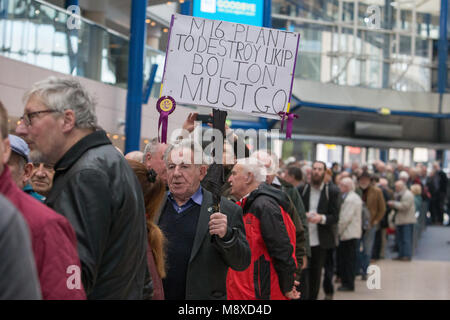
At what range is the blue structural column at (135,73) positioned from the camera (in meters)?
12.8

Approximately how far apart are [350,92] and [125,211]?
23.0 meters

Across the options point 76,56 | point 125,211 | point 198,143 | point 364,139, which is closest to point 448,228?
point 364,139

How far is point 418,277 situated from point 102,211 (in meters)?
10.9

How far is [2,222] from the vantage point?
1.50 metres

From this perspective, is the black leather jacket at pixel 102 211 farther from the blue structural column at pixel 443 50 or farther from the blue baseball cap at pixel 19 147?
the blue structural column at pixel 443 50

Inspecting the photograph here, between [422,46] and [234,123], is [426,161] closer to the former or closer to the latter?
[422,46]

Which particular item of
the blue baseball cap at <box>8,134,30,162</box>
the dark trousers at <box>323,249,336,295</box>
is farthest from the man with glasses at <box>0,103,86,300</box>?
the dark trousers at <box>323,249,336,295</box>

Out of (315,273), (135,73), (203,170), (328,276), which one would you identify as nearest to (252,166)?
(203,170)

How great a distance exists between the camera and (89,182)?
2.45 metres

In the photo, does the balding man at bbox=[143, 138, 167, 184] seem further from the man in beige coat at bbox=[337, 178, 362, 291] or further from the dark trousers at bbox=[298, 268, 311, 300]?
the man in beige coat at bbox=[337, 178, 362, 291]

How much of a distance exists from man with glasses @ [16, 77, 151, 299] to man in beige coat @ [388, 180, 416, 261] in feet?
41.8

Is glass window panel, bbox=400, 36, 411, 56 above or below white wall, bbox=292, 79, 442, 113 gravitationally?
above

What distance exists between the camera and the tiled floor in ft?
33.4

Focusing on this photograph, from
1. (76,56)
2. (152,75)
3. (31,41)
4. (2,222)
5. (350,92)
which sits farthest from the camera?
(350,92)
